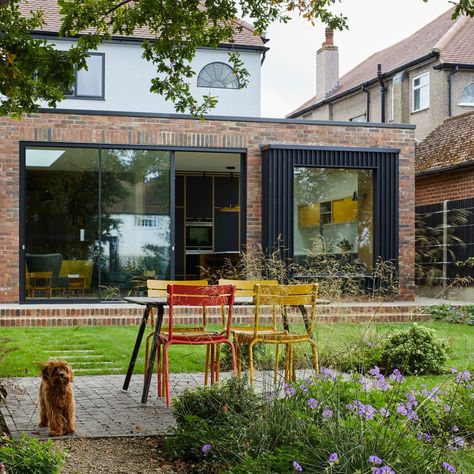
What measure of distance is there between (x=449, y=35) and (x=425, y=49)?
2.74 feet

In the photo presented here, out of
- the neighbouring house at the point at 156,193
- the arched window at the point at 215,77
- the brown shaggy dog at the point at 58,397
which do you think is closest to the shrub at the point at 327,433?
Answer: the brown shaggy dog at the point at 58,397

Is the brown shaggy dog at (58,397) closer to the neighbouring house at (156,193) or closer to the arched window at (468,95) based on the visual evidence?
the neighbouring house at (156,193)

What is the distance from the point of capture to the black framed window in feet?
67.1

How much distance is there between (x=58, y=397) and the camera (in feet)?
18.3

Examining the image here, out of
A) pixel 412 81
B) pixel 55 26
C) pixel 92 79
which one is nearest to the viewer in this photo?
pixel 92 79

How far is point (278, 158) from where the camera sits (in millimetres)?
15789

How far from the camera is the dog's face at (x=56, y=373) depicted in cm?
548

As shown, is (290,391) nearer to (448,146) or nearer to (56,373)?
(56,373)

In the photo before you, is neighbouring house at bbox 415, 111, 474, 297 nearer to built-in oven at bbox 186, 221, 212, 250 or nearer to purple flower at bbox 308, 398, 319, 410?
built-in oven at bbox 186, 221, 212, 250

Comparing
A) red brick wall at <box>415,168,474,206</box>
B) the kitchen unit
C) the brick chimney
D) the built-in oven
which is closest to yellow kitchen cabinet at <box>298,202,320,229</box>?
red brick wall at <box>415,168,474,206</box>

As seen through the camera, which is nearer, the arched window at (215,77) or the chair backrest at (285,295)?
the chair backrest at (285,295)

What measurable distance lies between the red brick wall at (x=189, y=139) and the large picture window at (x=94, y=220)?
0.87 feet

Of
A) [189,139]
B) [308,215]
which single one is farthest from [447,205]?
[189,139]

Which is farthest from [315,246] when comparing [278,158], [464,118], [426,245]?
[464,118]
